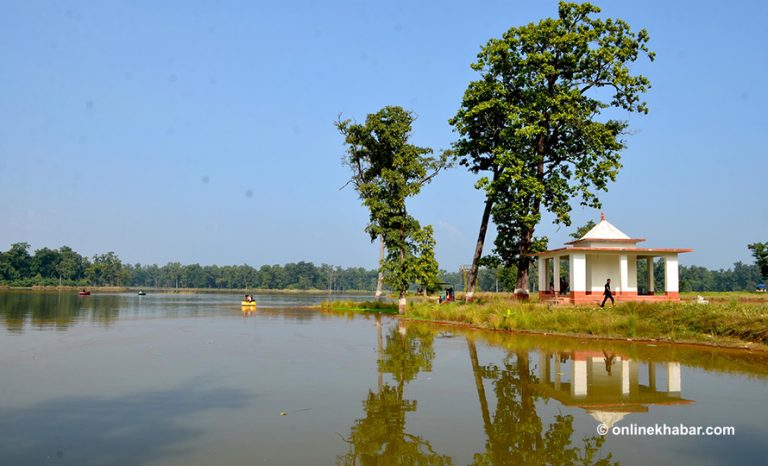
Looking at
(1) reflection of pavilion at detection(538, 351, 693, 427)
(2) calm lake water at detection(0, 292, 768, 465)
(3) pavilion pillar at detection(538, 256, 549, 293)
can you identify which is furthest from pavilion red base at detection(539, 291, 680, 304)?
(1) reflection of pavilion at detection(538, 351, 693, 427)

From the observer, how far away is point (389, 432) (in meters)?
8.66

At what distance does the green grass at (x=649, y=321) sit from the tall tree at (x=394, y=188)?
452 inches

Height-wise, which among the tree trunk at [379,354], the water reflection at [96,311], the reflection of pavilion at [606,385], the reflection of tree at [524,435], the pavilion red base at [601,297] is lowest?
the water reflection at [96,311]

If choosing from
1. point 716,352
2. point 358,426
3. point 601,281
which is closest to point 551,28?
point 601,281

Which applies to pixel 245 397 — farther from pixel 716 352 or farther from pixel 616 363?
pixel 716 352

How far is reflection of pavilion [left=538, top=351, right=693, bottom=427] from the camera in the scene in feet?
34.5

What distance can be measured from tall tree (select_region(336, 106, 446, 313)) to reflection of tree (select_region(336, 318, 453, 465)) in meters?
23.2

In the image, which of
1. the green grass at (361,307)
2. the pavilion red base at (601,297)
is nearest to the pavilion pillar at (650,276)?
the pavilion red base at (601,297)

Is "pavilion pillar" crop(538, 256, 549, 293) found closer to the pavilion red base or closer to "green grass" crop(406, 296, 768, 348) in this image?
the pavilion red base

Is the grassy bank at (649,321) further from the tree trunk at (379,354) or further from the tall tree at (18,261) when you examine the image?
the tall tree at (18,261)

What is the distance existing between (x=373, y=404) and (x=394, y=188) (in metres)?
29.8

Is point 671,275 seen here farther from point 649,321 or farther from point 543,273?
point 649,321

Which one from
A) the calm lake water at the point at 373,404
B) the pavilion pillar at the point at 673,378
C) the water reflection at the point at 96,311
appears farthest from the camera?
the water reflection at the point at 96,311

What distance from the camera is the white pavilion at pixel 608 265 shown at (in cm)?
3241
